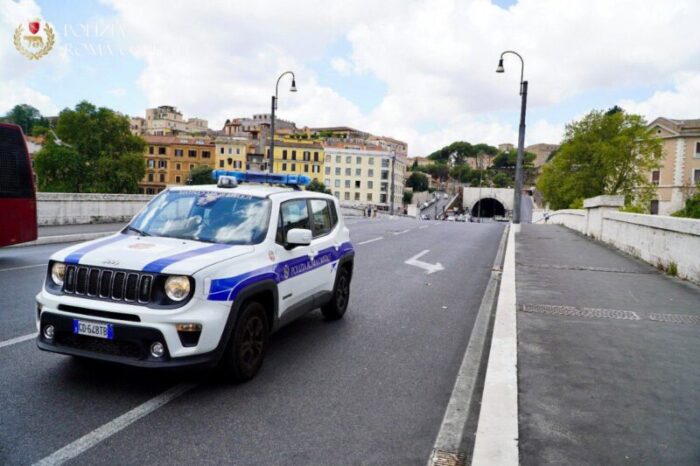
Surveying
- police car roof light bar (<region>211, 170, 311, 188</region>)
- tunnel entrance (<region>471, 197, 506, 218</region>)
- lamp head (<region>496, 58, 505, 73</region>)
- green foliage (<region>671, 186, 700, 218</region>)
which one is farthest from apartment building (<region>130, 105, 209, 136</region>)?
police car roof light bar (<region>211, 170, 311, 188</region>)

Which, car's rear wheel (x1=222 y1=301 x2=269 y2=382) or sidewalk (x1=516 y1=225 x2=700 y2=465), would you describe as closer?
sidewalk (x1=516 y1=225 x2=700 y2=465)

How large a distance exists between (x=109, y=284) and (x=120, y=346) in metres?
0.50

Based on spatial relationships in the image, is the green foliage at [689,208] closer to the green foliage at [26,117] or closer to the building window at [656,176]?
the building window at [656,176]

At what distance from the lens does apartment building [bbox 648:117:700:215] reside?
73.0 metres

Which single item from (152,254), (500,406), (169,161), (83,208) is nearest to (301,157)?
(169,161)

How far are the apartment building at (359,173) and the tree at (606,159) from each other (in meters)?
62.2

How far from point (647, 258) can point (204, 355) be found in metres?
12.4

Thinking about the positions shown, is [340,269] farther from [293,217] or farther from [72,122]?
[72,122]

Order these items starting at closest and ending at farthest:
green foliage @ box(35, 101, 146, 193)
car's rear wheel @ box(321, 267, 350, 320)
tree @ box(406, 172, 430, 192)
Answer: car's rear wheel @ box(321, 267, 350, 320), green foliage @ box(35, 101, 146, 193), tree @ box(406, 172, 430, 192)

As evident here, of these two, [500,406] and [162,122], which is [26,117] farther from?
[500,406]

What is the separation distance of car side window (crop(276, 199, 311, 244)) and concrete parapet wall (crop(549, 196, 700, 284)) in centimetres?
761

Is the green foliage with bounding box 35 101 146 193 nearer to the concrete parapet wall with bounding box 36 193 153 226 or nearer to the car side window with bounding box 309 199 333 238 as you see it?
the concrete parapet wall with bounding box 36 193 153 226

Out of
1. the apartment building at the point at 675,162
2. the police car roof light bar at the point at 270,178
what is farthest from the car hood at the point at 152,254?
the apartment building at the point at 675,162

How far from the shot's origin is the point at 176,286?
14.0 feet
